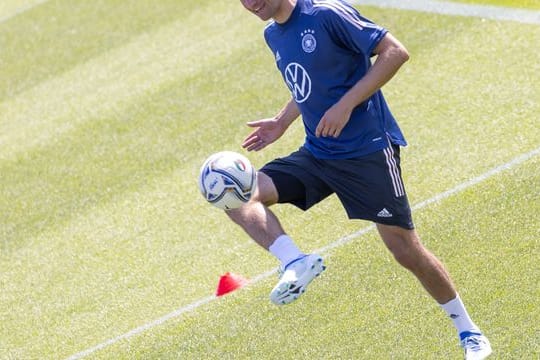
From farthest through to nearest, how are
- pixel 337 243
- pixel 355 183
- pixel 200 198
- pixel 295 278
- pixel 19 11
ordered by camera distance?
pixel 19 11
pixel 200 198
pixel 337 243
pixel 355 183
pixel 295 278

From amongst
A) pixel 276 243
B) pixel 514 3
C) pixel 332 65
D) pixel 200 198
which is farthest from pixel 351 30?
pixel 514 3

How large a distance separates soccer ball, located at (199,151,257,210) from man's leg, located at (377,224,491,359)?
2.99 feet

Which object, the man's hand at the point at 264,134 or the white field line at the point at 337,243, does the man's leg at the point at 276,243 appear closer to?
the man's hand at the point at 264,134

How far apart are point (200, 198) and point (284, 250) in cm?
399

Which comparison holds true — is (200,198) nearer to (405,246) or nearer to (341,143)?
(341,143)

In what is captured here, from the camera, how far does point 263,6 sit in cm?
736

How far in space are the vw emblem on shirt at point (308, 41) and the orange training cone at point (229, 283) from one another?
265 cm

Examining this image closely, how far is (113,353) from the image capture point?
8.96 metres

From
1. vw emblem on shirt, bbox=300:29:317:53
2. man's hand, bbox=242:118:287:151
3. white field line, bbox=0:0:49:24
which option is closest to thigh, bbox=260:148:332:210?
man's hand, bbox=242:118:287:151

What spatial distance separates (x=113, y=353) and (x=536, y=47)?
5607mm

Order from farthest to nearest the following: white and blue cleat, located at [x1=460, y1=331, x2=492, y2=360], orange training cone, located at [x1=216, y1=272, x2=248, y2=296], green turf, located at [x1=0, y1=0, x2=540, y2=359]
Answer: orange training cone, located at [x1=216, y1=272, x2=248, y2=296], green turf, located at [x1=0, y1=0, x2=540, y2=359], white and blue cleat, located at [x1=460, y1=331, x2=492, y2=360]

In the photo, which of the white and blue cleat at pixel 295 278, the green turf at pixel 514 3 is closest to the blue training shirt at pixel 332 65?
the white and blue cleat at pixel 295 278

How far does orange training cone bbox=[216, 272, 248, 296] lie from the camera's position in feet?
30.7

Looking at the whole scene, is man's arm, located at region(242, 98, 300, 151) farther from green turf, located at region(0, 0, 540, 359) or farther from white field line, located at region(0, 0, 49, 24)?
white field line, located at region(0, 0, 49, 24)
